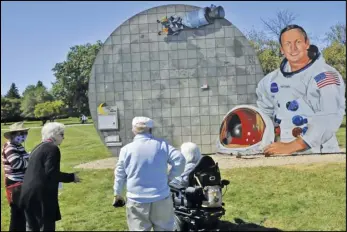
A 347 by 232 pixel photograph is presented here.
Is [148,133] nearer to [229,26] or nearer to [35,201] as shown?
[35,201]

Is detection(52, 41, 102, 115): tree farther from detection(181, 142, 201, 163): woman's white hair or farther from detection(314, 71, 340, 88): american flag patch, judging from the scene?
detection(181, 142, 201, 163): woman's white hair

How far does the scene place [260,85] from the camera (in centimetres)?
1144

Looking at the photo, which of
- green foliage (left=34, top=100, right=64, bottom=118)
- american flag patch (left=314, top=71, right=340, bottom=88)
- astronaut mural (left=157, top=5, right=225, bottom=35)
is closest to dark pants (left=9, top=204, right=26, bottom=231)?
astronaut mural (left=157, top=5, right=225, bottom=35)

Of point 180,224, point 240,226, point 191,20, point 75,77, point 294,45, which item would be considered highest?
point 191,20

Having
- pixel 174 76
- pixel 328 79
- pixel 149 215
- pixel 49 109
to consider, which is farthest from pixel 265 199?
pixel 49 109

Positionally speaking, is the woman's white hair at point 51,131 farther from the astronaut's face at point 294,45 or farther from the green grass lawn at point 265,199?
the astronaut's face at point 294,45

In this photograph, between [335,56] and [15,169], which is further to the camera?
[335,56]

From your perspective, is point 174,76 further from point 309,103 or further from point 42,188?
point 42,188

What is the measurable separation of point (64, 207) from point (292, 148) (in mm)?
5879

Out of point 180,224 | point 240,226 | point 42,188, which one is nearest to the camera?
point 42,188

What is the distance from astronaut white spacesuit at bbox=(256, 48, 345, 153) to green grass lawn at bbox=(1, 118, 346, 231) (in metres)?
1.46

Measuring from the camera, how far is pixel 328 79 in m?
10.5

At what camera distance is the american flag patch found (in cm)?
1049

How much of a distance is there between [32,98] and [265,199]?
10.5m
